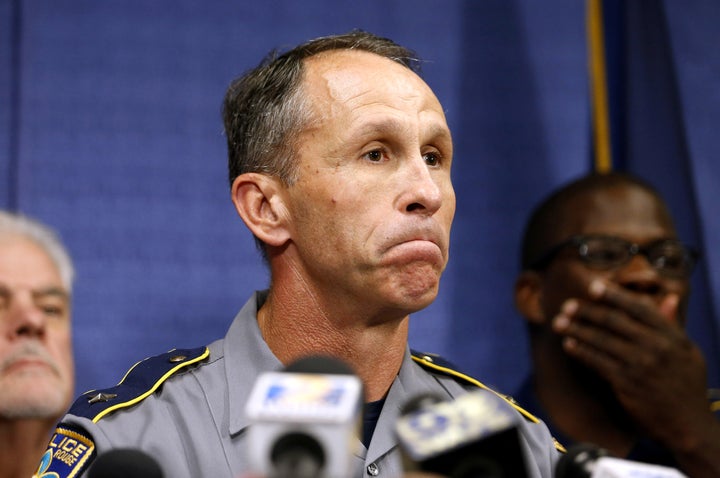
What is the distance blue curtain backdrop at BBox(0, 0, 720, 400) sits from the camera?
110 inches

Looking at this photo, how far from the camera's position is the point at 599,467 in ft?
3.59

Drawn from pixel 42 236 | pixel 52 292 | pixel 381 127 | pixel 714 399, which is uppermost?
pixel 381 127

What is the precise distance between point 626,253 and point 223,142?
1.21 metres

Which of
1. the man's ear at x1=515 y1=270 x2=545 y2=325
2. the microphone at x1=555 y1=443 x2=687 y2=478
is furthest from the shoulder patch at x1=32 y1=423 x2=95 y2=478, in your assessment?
the man's ear at x1=515 y1=270 x2=545 y2=325

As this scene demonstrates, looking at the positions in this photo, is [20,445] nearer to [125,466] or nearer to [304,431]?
[125,466]

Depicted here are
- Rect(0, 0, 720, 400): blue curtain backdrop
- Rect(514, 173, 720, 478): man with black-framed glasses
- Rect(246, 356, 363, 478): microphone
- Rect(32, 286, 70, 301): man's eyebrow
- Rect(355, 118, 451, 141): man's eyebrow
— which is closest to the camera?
Rect(246, 356, 363, 478): microphone

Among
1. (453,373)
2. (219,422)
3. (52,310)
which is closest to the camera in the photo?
(219,422)

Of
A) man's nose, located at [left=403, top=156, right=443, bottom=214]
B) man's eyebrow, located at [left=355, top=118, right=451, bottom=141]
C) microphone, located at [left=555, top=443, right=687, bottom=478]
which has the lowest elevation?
microphone, located at [left=555, top=443, right=687, bottom=478]

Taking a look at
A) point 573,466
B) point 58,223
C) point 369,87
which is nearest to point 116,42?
point 58,223

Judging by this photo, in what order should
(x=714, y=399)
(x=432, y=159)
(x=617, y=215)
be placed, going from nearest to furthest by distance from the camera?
(x=432, y=159)
(x=617, y=215)
(x=714, y=399)

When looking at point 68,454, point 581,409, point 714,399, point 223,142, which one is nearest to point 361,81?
point 68,454

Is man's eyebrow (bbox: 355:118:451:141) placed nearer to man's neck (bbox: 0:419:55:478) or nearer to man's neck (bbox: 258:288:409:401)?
man's neck (bbox: 258:288:409:401)

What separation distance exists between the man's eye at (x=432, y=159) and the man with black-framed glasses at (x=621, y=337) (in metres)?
0.87

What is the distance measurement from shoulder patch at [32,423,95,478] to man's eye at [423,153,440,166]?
2.74 feet
